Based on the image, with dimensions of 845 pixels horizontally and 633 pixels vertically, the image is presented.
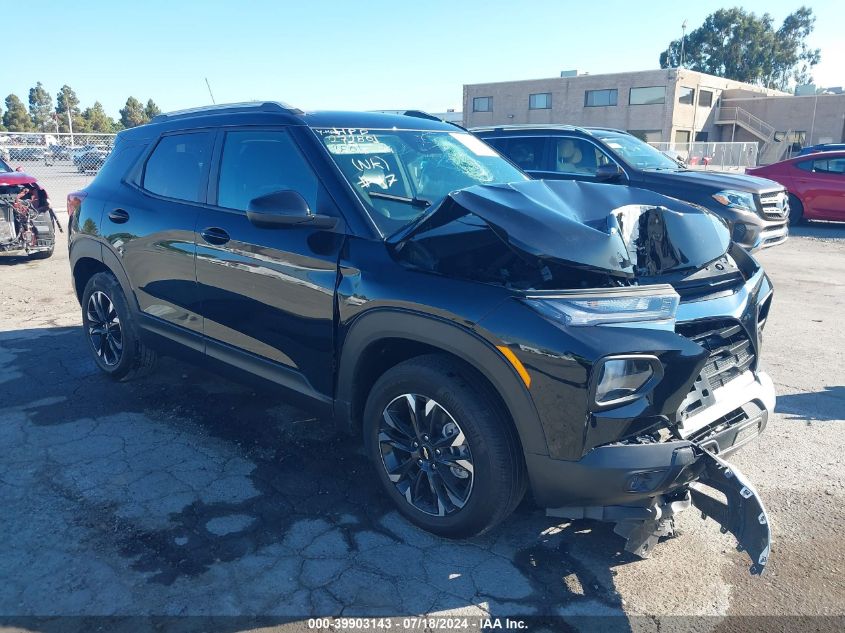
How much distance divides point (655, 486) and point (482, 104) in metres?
51.6

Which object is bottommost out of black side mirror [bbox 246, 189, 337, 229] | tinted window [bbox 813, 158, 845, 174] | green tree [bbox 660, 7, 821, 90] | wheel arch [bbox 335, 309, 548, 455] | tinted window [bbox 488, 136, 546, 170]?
wheel arch [bbox 335, 309, 548, 455]

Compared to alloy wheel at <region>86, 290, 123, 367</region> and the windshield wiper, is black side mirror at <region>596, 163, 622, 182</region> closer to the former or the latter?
the windshield wiper

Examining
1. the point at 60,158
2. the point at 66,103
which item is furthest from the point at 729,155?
the point at 66,103

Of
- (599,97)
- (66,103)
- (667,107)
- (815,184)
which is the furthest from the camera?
(66,103)

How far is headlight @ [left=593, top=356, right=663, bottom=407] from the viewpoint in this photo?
2.51 m

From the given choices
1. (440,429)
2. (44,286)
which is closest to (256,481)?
(440,429)

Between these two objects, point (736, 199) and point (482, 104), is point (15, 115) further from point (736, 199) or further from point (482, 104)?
point (736, 199)

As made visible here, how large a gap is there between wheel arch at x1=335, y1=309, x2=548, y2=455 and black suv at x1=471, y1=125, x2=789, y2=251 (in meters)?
6.48

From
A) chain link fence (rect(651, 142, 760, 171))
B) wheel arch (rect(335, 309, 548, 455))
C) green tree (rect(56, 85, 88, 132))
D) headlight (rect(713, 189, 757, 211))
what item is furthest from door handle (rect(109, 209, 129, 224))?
green tree (rect(56, 85, 88, 132))

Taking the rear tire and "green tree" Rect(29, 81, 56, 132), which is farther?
A: "green tree" Rect(29, 81, 56, 132)

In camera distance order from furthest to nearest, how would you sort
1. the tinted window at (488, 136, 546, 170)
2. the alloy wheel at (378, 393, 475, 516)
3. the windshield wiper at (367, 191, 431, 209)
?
the tinted window at (488, 136, 546, 170) < the windshield wiper at (367, 191, 431, 209) < the alloy wheel at (378, 393, 475, 516)

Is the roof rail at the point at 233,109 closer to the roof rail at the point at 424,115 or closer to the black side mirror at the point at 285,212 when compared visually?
the black side mirror at the point at 285,212

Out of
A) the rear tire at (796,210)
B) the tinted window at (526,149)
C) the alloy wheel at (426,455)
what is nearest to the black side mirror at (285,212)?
the alloy wheel at (426,455)

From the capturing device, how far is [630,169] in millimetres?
9312
